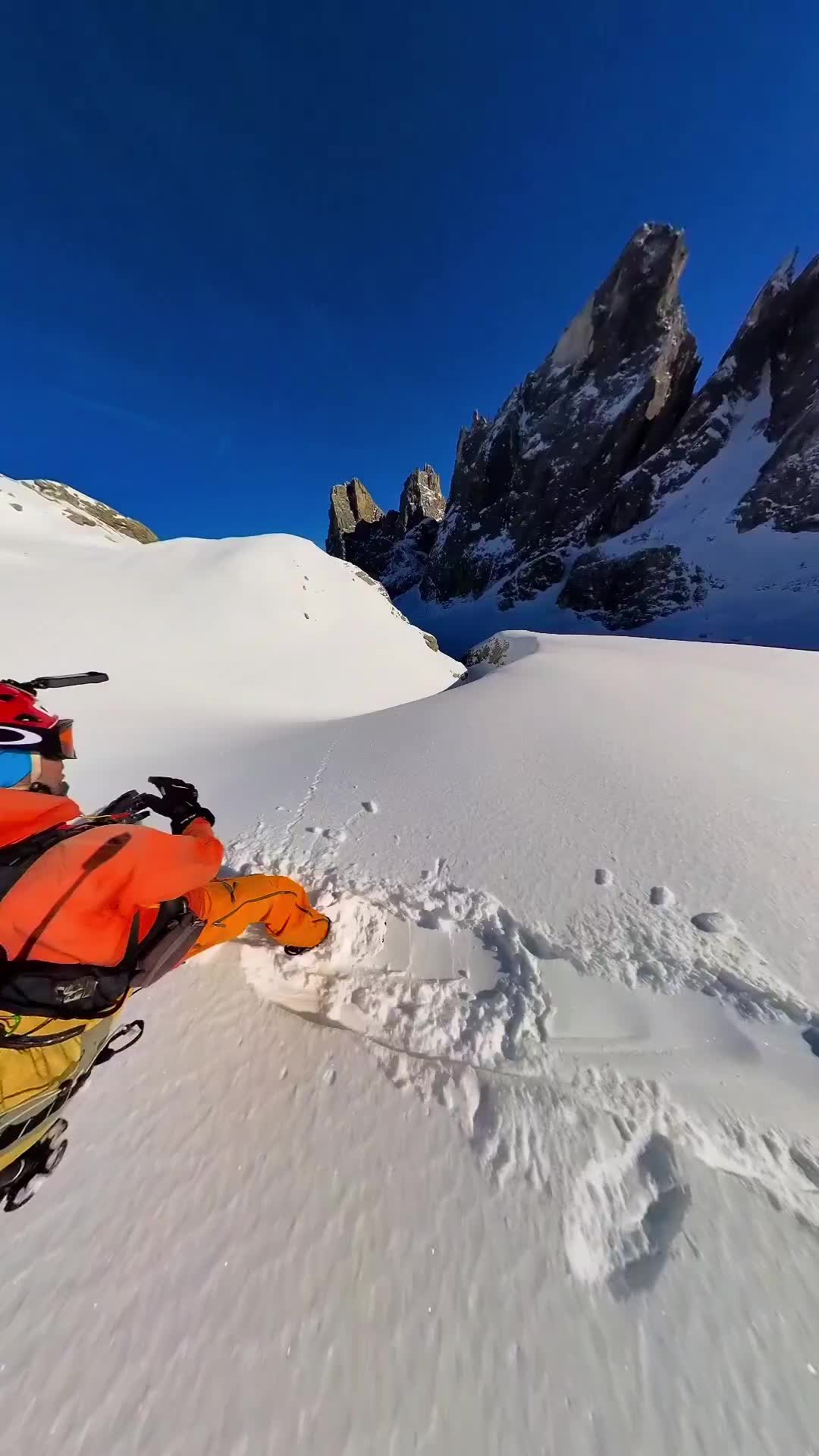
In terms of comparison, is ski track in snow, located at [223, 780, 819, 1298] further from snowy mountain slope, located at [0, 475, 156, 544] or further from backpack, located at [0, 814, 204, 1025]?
snowy mountain slope, located at [0, 475, 156, 544]

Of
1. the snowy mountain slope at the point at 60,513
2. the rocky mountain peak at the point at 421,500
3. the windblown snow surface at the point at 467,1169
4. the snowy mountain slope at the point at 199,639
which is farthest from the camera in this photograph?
the rocky mountain peak at the point at 421,500

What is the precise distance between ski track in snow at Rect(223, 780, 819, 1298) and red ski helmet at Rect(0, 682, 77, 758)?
4.09 feet

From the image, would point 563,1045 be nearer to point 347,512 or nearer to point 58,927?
point 58,927

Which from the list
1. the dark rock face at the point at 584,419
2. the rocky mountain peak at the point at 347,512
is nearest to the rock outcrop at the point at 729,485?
the dark rock face at the point at 584,419

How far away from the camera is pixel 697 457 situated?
43.7 m

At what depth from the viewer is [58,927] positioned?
51.6 inches

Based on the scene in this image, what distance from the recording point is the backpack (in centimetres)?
127

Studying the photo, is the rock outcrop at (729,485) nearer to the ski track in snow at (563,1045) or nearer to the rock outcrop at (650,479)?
the rock outcrop at (650,479)

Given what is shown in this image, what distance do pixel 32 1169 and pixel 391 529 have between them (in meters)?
93.3

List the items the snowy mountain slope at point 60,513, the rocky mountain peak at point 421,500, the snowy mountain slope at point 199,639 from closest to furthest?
the snowy mountain slope at point 199,639
the snowy mountain slope at point 60,513
the rocky mountain peak at point 421,500

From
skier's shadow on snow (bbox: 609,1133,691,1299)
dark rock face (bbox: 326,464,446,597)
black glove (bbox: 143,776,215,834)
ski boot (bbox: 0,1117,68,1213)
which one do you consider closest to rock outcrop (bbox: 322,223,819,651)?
dark rock face (bbox: 326,464,446,597)

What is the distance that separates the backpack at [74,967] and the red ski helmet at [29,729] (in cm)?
36

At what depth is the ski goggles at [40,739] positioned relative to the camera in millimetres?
1705

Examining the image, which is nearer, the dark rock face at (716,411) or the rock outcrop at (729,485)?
the rock outcrop at (729,485)
